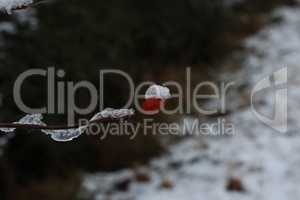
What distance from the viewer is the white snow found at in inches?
33.8

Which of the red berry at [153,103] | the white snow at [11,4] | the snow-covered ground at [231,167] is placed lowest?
the snow-covered ground at [231,167]

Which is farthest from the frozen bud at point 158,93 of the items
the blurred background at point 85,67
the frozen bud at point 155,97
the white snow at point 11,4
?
the blurred background at point 85,67

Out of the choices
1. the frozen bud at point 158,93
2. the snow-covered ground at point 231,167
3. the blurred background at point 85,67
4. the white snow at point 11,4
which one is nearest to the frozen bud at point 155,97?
the frozen bud at point 158,93

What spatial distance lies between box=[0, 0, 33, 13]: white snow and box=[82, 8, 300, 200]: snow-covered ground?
2279 mm

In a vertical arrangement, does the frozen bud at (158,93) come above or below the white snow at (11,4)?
below

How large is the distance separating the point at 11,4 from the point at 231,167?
266 centimetres

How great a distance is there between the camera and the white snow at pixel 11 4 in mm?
859

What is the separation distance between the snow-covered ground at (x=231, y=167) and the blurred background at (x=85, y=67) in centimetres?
5

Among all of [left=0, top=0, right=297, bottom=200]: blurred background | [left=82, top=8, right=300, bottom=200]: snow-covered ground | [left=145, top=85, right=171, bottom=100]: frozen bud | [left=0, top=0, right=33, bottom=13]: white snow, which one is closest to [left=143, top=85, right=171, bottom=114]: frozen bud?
[left=145, top=85, right=171, bottom=100]: frozen bud

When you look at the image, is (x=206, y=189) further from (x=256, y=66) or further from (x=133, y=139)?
(x=256, y=66)

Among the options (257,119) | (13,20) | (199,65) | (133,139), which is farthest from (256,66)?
(13,20)

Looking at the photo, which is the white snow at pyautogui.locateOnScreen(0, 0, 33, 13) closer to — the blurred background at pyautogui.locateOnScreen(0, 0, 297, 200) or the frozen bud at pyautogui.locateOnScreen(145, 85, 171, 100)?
the frozen bud at pyautogui.locateOnScreen(145, 85, 171, 100)

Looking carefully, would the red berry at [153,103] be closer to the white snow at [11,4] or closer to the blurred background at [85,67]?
the white snow at [11,4]

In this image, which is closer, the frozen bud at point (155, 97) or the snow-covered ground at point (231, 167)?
the frozen bud at point (155, 97)
